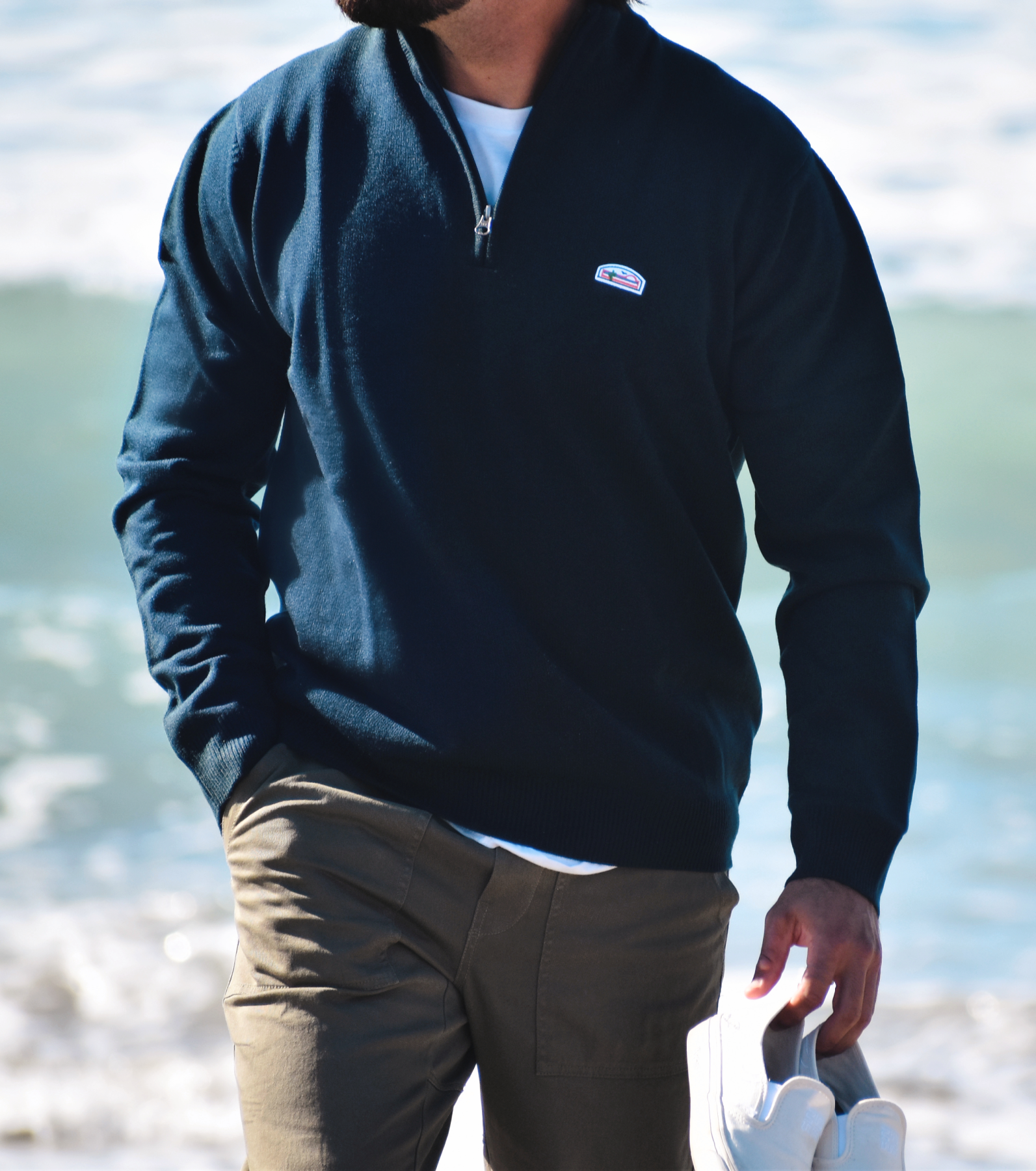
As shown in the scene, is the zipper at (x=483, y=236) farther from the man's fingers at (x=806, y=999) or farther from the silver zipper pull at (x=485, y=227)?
the man's fingers at (x=806, y=999)

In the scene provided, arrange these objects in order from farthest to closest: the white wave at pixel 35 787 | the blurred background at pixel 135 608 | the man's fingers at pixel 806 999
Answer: the white wave at pixel 35 787 → the blurred background at pixel 135 608 → the man's fingers at pixel 806 999

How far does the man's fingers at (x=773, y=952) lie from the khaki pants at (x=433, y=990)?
113 mm

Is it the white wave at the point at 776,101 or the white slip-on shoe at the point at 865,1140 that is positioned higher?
the white wave at the point at 776,101

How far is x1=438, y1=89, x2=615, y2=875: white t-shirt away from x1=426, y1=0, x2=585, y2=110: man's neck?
15 millimetres

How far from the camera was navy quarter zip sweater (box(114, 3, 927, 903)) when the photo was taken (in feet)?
4.75

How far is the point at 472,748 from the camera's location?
1.44m

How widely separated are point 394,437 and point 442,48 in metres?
0.43

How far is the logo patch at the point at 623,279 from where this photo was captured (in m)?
1.46

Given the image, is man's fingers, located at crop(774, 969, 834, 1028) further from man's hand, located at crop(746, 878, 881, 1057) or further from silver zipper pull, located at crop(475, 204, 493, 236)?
silver zipper pull, located at crop(475, 204, 493, 236)

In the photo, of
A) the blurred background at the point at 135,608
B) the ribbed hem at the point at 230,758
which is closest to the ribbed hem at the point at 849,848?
the ribbed hem at the point at 230,758

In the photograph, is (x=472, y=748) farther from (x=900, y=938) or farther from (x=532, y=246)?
(x=900, y=938)

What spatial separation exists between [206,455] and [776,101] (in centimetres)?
1217

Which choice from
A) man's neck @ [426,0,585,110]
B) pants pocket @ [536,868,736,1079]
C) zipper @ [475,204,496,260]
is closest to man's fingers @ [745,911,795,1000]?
pants pocket @ [536,868,736,1079]

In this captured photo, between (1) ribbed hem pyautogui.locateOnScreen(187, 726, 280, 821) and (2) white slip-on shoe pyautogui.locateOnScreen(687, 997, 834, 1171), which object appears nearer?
(2) white slip-on shoe pyautogui.locateOnScreen(687, 997, 834, 1171)
